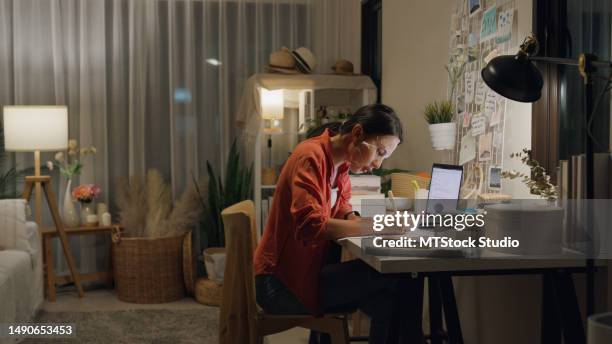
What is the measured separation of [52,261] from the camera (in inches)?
202

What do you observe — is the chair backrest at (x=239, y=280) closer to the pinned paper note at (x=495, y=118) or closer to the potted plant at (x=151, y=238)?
the pinned paper note at (x=495, y=118)

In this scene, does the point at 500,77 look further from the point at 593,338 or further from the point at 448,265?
the point at 593,338

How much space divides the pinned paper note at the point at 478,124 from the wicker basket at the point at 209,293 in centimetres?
211

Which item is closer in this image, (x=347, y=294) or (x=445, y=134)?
(x=347, y=294)

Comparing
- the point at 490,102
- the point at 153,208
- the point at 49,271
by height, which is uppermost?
Answer: the point at 490,102

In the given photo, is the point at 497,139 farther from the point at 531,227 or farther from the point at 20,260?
the point at 20,260

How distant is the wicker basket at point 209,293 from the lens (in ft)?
15.9

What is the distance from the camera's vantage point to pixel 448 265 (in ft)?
7.16

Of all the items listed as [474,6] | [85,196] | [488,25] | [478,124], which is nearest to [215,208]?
[85,196]

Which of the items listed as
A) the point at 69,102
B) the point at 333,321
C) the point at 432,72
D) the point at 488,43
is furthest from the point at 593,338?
the point at 69,102

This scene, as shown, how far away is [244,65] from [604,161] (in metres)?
3.69

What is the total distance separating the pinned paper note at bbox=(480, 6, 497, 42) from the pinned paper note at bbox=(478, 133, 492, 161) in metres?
0.44

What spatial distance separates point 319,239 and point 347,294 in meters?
0.26

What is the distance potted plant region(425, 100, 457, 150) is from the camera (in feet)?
12.3
